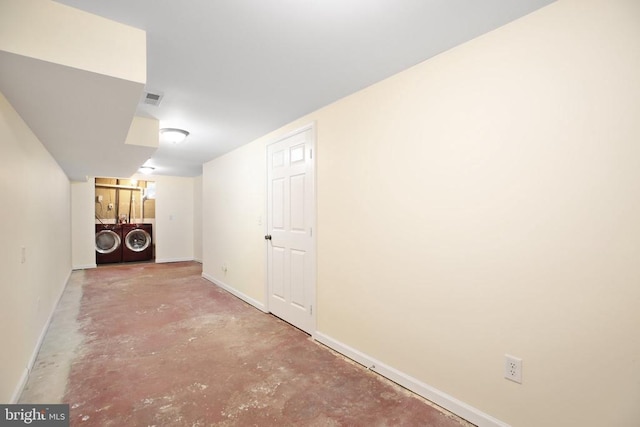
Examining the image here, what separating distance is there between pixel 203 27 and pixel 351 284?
206 centimetres

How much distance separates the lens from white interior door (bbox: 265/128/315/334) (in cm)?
292

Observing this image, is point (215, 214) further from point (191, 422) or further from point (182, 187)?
point (191, 422)

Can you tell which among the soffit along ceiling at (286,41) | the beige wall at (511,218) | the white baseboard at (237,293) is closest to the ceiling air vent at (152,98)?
the soffit along ceiling at (286,41)

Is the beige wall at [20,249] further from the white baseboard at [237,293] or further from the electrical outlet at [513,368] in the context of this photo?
the electrical outlet at [513,368]

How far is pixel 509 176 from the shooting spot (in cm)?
155

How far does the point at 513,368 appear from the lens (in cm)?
152

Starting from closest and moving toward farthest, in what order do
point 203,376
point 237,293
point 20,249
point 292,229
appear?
1. point 20,249
2. point 203,376
3. point 292,229
4. point 237,293

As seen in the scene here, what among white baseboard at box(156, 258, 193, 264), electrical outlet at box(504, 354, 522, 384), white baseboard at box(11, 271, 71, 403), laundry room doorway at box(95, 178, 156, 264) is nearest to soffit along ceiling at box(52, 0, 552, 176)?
electrical outlet at box(504, 354, 522, 384)

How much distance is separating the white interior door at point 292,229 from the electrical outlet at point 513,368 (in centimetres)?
169

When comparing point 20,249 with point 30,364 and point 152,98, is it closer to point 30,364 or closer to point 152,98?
point 30,364

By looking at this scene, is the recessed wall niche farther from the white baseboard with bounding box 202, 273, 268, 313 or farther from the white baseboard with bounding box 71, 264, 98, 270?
the white baseboard with bounding box 202, 273, 268, 313

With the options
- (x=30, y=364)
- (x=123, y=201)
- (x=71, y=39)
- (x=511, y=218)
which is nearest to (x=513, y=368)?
(x=511, y=218)

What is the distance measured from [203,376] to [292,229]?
156cm

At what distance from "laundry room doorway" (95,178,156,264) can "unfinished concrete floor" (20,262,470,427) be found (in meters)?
3.74
